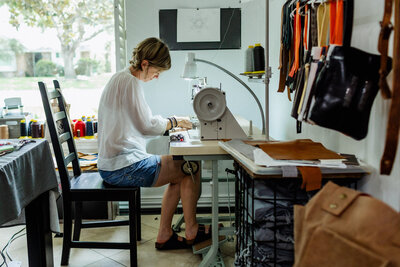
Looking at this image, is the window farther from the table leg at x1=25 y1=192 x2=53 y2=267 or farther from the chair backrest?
the table leg at x1=25 y1=192 x2=53 y2=267

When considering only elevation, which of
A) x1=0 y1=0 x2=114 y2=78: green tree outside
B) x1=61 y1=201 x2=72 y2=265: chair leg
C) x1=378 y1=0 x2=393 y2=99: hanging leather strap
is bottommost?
x1=61 y1=201 x2=72 y2=265: chair leg

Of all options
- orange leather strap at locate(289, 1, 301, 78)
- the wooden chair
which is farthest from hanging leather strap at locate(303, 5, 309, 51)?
the wooden chair

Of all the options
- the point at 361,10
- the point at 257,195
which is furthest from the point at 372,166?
the point at 361,10

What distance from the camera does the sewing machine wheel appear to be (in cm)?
219

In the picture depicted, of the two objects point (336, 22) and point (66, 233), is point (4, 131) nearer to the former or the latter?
point (66, 233)

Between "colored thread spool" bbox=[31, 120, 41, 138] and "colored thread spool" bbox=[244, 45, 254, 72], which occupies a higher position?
"colored thread spool" bbox=[244, 45, 254, 72]

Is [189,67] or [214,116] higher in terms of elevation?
[189,67]

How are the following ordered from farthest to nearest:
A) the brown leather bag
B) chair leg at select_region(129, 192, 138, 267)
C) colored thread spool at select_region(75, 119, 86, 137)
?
colored thread spool at select_region(75, 119, 86, 137) → chair leg at select_region(129, 192, 138, 267) → the brown leather bag

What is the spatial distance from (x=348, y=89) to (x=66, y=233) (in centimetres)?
177

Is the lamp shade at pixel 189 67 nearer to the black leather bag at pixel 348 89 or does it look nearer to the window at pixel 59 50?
the window at pixel 59 50

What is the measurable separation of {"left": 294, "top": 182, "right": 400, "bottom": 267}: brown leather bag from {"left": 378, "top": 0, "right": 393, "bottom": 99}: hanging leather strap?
1.11 feet

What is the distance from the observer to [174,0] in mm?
3188

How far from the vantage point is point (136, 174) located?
2.35 metres

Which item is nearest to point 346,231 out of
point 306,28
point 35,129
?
point 306,28
